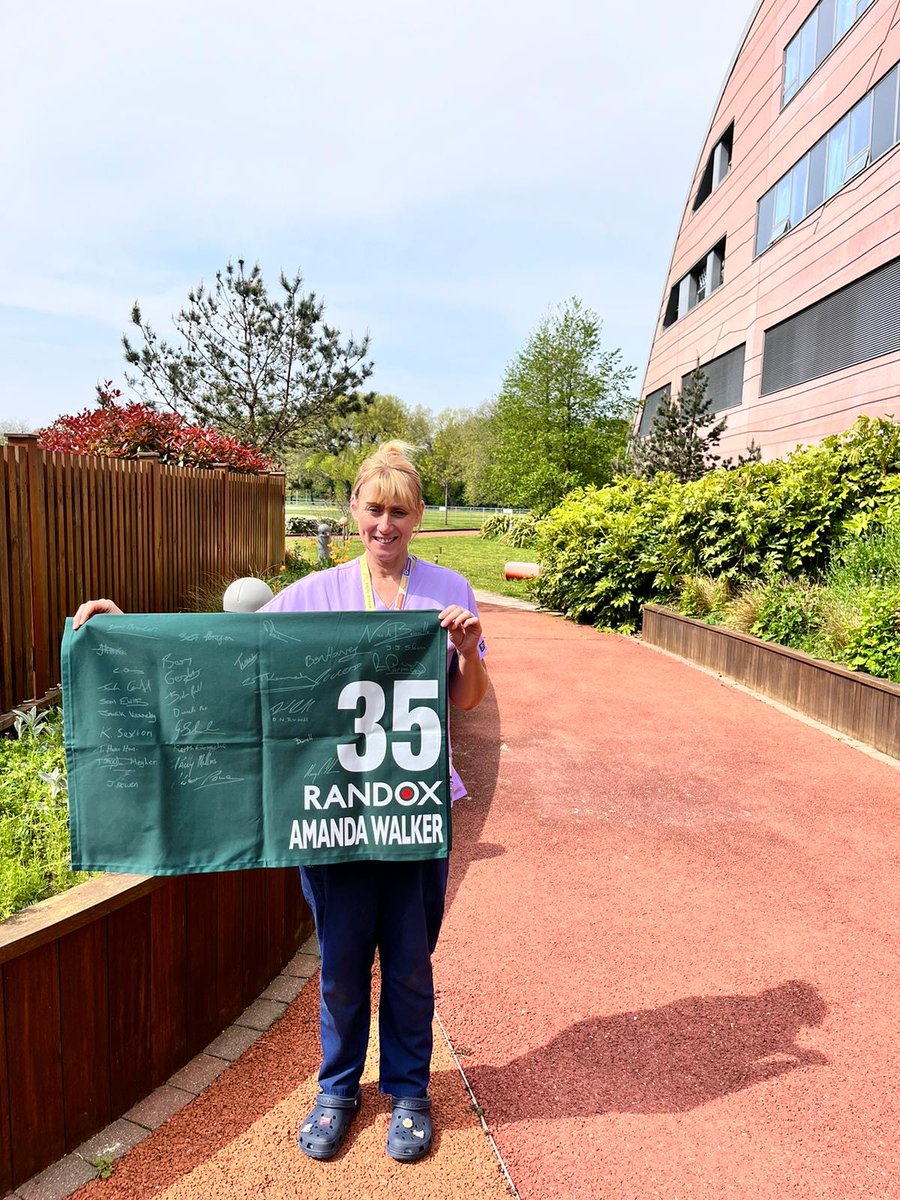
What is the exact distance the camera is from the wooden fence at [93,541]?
5.48m

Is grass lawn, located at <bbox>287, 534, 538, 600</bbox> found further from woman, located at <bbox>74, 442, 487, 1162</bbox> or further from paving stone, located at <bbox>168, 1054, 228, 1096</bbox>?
woman, located at <bbox>74, 442, 487, 1162</bbox>

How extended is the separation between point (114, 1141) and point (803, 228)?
22523mm

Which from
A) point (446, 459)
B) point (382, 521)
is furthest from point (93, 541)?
point (446, 459)

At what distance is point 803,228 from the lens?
1997cm

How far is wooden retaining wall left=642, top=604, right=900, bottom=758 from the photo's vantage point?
23.3ft

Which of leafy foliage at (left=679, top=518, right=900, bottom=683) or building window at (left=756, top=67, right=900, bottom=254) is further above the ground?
building window at (left=756, top=67, right=900, bottom=254)

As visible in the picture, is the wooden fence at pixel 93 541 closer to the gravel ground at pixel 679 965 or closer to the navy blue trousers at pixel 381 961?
the gravel ground at pixel 679 965

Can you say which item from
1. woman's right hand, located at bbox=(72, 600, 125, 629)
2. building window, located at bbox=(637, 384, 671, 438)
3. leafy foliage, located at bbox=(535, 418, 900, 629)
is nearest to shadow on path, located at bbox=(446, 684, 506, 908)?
woman's right hand, located at bbox=(72, 600, 125, 629)

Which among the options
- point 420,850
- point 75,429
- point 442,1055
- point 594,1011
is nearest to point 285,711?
point 420,850

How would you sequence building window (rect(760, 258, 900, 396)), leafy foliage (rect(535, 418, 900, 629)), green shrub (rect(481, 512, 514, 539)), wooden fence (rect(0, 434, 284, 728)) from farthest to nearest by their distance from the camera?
1. green shrub (rect(481, 512, 514, 539))
2. building window (rect(760, 258, 900, 396))
3. leafy foliage (rect(535, 418, 900, 629))
4. wooden fence (rect(0, 434, 284, 728))

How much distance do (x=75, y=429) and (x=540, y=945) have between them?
1106 cm

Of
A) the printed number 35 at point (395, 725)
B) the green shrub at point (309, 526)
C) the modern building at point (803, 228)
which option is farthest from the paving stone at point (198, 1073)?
the green shrub at point (309, 526)

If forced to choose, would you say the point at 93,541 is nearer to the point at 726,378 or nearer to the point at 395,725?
the point at 395,725

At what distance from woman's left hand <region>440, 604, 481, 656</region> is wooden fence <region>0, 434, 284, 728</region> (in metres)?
3.90
